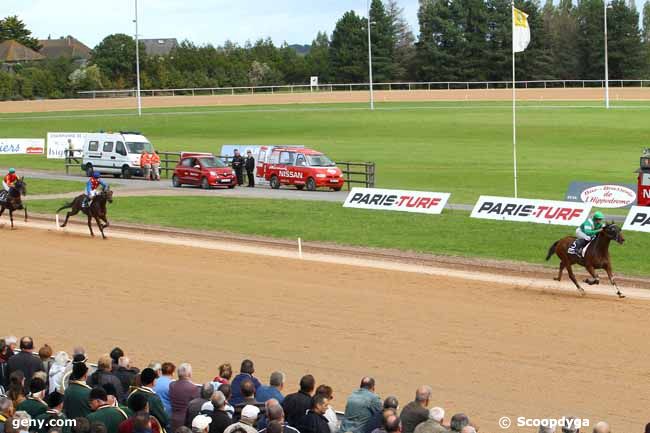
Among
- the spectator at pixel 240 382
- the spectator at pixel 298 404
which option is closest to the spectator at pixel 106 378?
the spectator at pixel 240 382

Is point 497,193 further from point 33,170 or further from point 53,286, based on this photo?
point 33,170

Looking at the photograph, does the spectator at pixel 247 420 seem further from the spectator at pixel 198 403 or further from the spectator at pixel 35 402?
the spectator at pixel 35 402

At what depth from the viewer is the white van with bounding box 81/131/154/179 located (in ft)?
156

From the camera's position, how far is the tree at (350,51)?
4673 inches

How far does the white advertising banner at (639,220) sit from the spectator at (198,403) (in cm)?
1791

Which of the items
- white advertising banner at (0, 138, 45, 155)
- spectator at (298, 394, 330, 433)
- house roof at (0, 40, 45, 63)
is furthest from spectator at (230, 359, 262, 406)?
house roof at (0, 40, 45, 63)

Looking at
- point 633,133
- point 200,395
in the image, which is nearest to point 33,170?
point 633,133

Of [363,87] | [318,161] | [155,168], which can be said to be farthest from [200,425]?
[363,87]

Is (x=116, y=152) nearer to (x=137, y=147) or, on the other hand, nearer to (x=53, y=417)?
(x=137, y=147)

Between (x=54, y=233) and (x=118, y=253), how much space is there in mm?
4766

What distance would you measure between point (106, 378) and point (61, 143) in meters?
48.6

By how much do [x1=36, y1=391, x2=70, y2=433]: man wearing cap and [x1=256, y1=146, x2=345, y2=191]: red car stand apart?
3007cm

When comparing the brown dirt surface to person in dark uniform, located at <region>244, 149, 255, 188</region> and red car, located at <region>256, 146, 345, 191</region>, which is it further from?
red car, located at <region>256, 146, 345, 191</region>

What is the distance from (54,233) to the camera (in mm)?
30922
